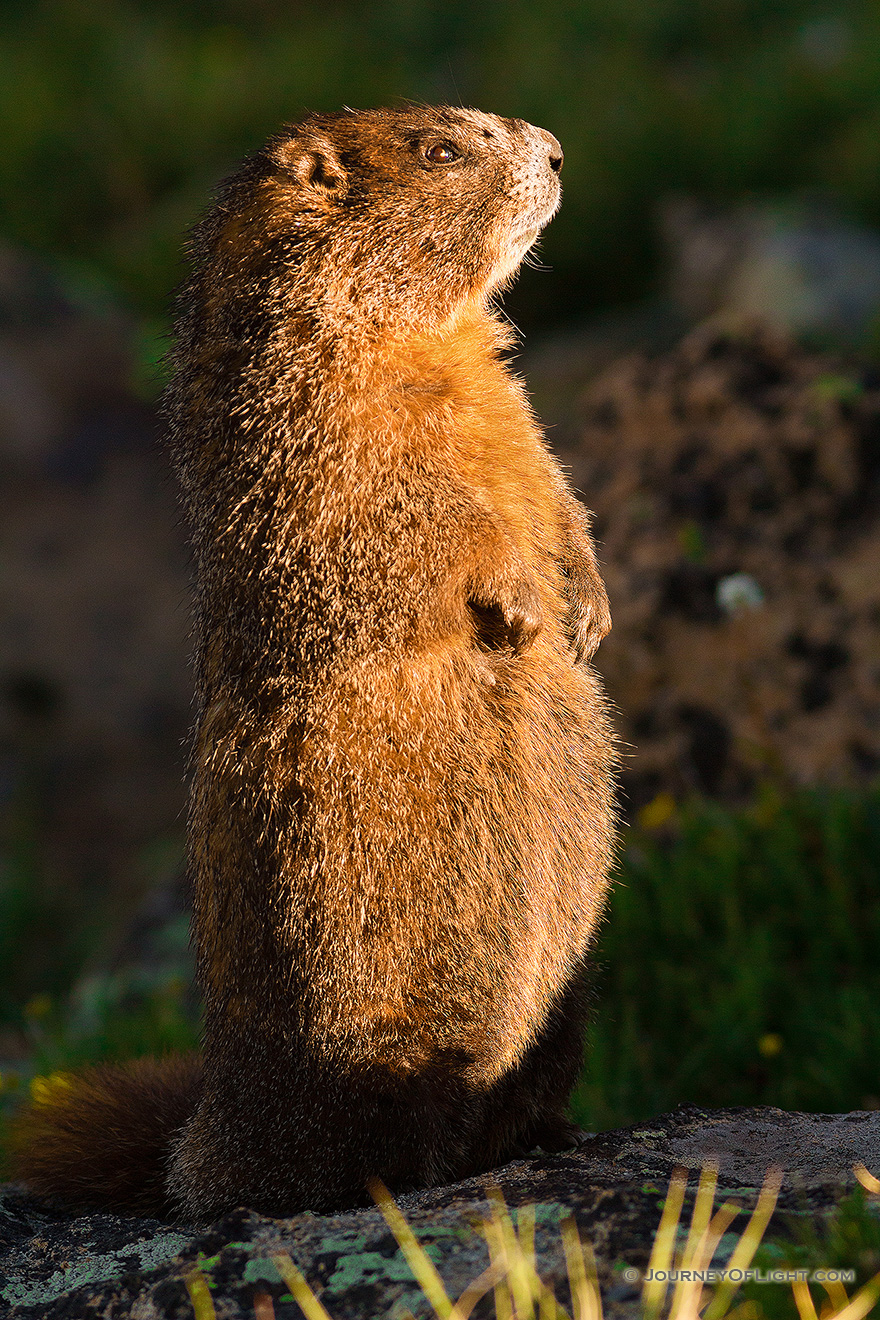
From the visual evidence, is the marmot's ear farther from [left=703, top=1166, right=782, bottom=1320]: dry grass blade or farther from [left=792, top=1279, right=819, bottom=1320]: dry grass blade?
[left=792, top=1279, right=819, bottom=1320]: dry grass blade

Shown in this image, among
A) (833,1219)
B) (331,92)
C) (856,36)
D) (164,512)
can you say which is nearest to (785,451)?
(833,1219)

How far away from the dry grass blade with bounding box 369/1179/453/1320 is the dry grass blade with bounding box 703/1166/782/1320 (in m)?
0.39

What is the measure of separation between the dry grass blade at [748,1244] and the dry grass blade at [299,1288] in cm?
58

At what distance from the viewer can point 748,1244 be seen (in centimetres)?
201

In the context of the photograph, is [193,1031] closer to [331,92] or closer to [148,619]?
[148,619]

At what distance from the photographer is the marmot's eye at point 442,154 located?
3365mm

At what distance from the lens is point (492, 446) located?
3143 millimetres

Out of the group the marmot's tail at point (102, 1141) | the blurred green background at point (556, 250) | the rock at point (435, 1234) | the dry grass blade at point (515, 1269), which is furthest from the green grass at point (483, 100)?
the dry grass blade at point (515, 1269)

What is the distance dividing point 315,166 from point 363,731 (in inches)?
57.6

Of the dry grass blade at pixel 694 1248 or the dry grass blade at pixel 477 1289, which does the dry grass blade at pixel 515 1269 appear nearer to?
the dry grass blade at pixel 477 1289

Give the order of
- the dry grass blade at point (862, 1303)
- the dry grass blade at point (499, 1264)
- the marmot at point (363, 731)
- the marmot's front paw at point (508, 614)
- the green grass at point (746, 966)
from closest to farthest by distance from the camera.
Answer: the dry grass blade at point (862, 1303)
the dry grass blade at point (499, 1264)
the marmot at point (363, 731)
the marmot's front paw at point (508, 614)
the green grass at point (746, 966)

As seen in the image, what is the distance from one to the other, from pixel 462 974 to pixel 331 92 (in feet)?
40.1

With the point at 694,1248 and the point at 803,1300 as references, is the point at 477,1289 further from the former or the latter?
the point at 803,1300

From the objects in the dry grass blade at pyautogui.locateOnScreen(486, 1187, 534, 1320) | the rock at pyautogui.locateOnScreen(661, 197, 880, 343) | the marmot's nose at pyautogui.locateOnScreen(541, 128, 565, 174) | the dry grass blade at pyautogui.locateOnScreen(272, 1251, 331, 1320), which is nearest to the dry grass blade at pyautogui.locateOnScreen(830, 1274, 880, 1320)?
the dry grass blade at pyautogui.locateOnScreen(486, 1187, 534, 1320)
